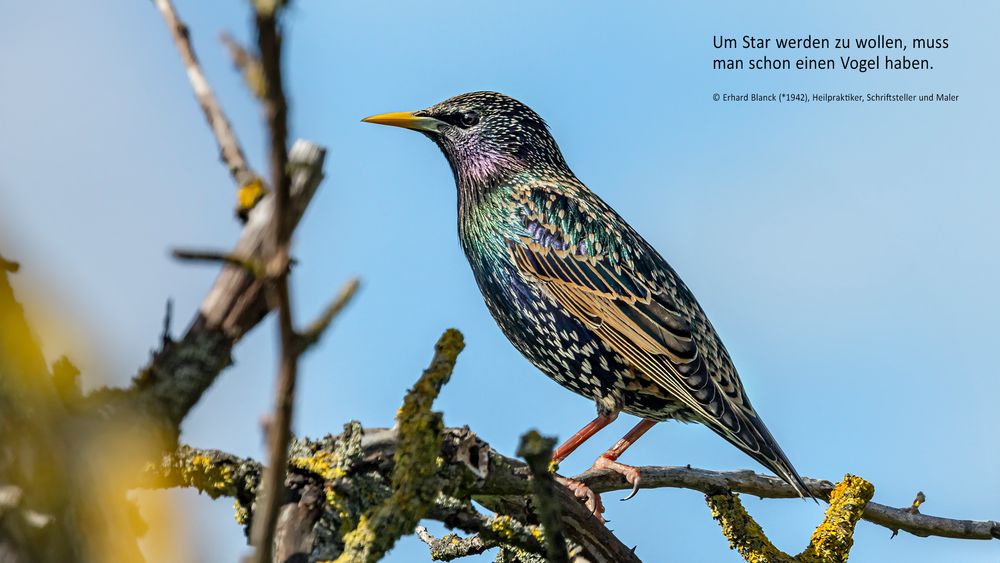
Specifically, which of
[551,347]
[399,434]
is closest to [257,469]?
[399,434]

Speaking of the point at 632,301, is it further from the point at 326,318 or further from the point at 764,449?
the point at 326,318

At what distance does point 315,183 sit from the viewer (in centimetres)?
202

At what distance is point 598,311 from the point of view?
5777 millimetres

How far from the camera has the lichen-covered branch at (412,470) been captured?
2.88 m

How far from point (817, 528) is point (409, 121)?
319 cm

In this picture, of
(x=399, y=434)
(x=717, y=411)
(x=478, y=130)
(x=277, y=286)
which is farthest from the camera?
(x=478, y=130)

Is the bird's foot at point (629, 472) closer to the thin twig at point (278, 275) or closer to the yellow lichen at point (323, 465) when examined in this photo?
the yellow lichen at point (323, 465)

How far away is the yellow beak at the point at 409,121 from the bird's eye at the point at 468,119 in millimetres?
119

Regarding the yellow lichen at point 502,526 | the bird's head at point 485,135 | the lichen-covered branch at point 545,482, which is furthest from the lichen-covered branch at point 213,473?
the bird's head at point 485,135

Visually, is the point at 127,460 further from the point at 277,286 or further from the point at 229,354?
the point at 277,286

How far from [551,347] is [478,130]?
5.02ft

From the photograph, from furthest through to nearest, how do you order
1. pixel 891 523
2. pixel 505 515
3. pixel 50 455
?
1. pixel 891 523
2. pixel 505 515
3. pixel 50 455

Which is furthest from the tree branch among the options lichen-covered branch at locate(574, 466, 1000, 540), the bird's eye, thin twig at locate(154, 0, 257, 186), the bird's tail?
the bird's eye

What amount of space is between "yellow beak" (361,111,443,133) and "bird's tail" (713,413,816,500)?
94.3 inches
